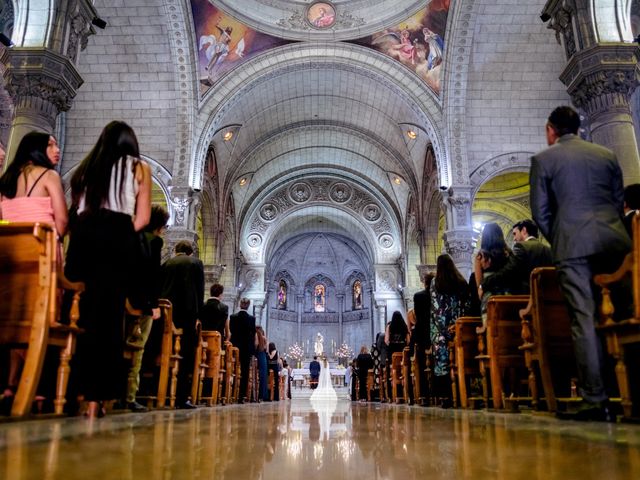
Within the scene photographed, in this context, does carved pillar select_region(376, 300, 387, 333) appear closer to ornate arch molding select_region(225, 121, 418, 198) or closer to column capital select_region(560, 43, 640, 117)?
ornate arch molding select_region(225, 121, 418, 198)

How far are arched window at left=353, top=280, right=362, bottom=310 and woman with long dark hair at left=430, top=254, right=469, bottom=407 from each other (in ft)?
81.0

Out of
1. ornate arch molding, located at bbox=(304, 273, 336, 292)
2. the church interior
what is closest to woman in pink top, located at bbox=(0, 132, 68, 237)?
the church interior

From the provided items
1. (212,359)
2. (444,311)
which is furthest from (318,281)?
(444,311)

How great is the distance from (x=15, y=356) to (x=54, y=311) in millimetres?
462

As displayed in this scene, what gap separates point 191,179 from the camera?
13.4 metres

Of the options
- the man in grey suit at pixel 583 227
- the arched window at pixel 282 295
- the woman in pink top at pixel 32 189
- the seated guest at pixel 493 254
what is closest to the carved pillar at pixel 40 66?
the woman in pink top at pixel 32 189

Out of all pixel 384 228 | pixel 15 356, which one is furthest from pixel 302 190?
pixel 15 356

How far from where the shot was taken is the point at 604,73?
700 cm

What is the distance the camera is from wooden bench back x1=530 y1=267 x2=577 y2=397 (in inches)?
135

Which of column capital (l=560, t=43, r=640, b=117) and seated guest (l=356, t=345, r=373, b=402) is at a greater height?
column capital (l=560, t=43, r=640, b=117)

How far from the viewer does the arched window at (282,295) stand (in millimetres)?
30547

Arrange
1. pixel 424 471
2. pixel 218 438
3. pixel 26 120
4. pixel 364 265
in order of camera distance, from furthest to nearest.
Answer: pixel 364 265 → pixel 26 120 → pixel 218 438 → pixel 424 471

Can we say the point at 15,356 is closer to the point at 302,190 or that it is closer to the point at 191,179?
the point at 191,179

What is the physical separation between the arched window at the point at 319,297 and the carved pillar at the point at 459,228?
62.5 feet
